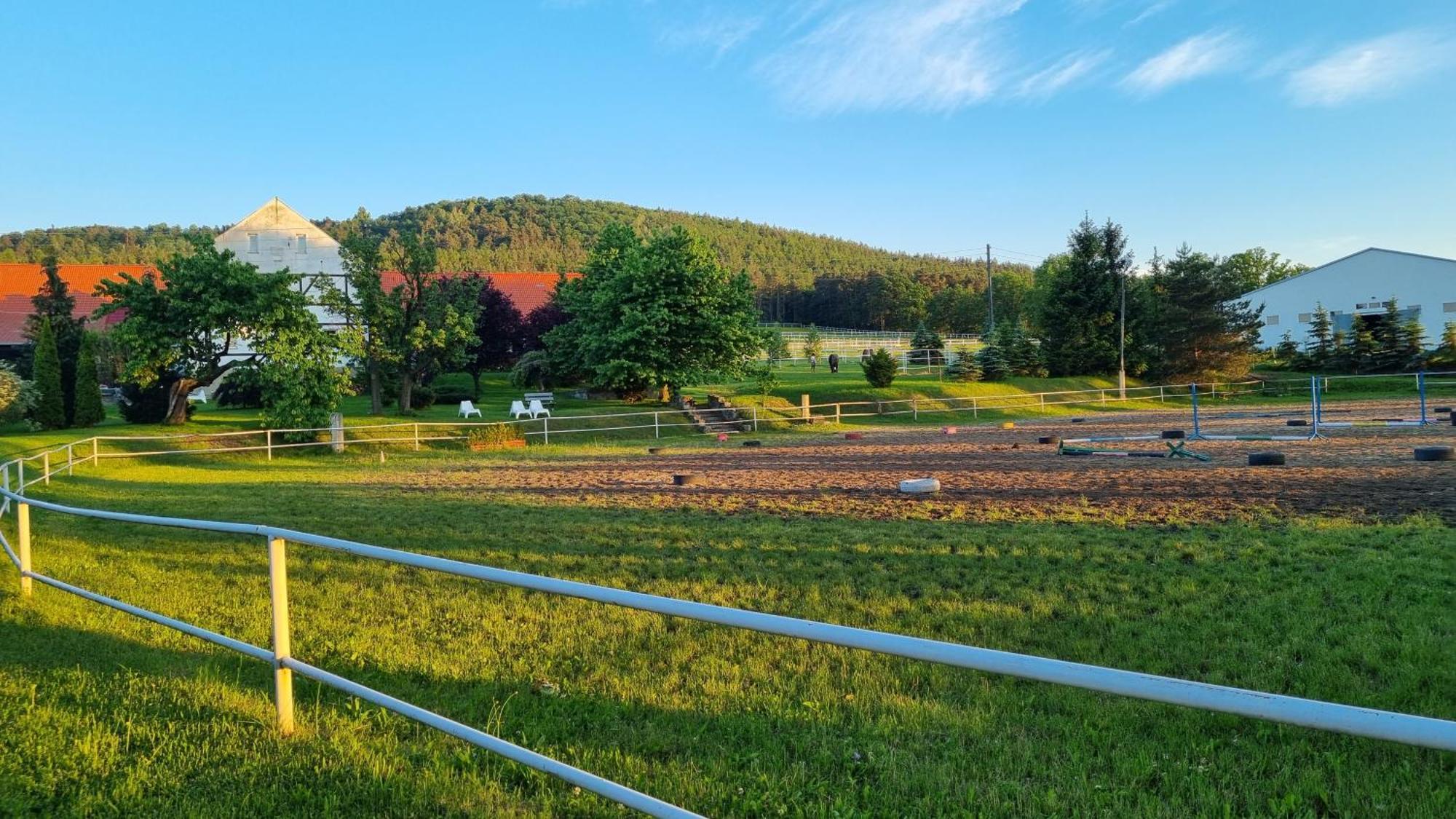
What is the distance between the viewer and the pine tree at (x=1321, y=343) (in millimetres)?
49688

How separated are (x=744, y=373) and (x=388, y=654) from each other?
103ft

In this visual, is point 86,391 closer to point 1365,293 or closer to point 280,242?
point 280,242

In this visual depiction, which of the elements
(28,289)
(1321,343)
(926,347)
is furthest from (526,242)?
(1321,343)

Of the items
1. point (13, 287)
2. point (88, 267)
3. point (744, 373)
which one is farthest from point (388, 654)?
point (88, 267)

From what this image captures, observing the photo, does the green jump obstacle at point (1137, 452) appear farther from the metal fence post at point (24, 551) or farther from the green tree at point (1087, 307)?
the green tree at point (1087, 307)

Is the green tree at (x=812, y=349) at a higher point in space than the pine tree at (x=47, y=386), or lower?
higher

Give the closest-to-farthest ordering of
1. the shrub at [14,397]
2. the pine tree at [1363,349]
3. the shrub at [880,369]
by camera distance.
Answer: the shrub at [14,397], the shrub at [880,369], the pine tree at [1363,349]

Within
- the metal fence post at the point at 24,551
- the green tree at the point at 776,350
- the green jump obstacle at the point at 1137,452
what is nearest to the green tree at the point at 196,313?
the metal fence post at the point at 24,551

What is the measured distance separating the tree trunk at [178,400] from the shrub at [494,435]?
976cm

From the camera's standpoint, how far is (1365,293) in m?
57.3

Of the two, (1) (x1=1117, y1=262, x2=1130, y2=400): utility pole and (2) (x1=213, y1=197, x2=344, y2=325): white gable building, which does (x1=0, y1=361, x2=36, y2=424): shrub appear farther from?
(1) (x1=1117, y1=262, x2=1130, y2=400): utility pole

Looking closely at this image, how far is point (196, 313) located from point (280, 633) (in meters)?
27.6

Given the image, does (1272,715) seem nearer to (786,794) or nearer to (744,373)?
(786,794)

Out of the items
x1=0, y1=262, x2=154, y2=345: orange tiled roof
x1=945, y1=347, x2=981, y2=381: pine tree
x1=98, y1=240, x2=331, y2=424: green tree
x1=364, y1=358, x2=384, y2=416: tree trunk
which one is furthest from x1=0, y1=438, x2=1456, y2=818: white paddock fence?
x1=0, y1=262, x2=154, y2=345: orange tiled roof
